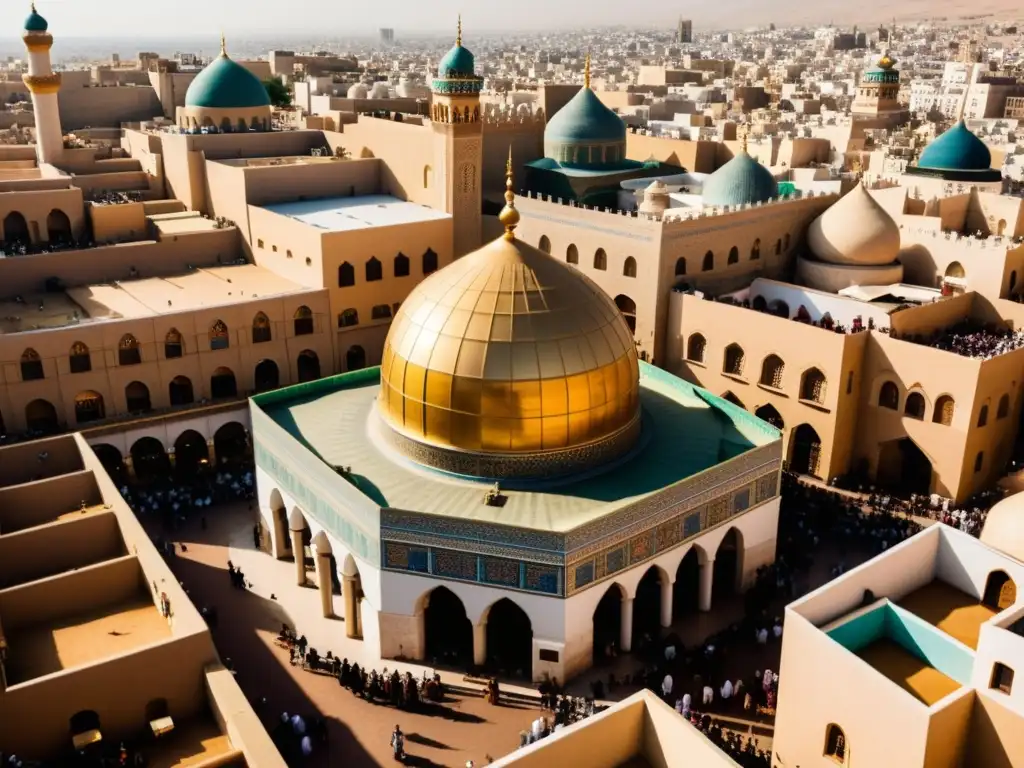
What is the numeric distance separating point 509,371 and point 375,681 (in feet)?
19.8

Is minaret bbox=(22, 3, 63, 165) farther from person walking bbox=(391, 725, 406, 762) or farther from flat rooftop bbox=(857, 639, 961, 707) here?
flat rooftop bbox=(857, 639, 961, 707)

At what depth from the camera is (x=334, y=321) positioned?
27375 mm

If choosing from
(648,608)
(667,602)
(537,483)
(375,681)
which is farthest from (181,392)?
(667,602)

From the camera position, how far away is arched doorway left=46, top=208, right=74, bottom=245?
29.7 metres

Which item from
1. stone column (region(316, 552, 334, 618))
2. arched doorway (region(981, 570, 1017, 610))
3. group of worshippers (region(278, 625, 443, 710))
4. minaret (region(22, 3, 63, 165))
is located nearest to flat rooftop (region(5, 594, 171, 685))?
group of worshippers (region(278, 625, 443, 710))

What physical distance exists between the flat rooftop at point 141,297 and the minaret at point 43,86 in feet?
33.5

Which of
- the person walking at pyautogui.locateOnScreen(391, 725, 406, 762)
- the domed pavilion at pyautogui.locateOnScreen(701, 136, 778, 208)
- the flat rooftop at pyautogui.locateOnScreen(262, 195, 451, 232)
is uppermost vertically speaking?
the domed pavilion at pyautogui.locateOnScreen(701, 136, 778, 208)

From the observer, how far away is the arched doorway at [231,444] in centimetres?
2623

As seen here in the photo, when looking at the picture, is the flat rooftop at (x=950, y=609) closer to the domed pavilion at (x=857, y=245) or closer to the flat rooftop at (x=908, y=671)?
the flat rooftop at (x=908, y=671)

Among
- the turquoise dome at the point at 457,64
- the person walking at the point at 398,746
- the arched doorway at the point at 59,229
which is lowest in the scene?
the person walking at the point at 398,746

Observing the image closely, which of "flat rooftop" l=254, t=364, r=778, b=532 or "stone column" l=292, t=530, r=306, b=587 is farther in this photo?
"stone column" l=292, t=530, r=306, b=587

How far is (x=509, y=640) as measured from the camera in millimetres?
18453

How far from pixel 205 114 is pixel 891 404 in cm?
2654

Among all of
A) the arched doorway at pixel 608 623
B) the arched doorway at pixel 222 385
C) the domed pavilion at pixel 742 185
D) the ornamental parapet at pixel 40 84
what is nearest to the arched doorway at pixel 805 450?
the domed pavilion at pixel 742 185
